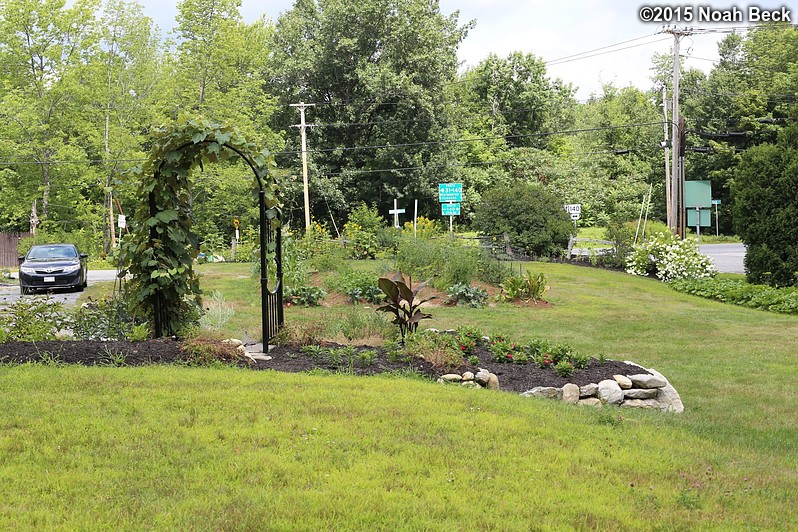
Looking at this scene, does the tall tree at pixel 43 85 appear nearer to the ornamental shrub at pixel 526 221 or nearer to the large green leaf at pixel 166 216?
the ornamental shrub at pixel 526 221

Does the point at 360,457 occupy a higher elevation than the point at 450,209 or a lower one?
lower

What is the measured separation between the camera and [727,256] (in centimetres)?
3391

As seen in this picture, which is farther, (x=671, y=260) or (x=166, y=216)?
(x=671, y=260)

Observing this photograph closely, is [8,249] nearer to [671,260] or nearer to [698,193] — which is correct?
[671,260]

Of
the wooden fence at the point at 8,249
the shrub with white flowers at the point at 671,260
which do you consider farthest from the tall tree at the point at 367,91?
the shrub with white flowers at the point at 671,260

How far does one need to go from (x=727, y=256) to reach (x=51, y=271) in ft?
90.9

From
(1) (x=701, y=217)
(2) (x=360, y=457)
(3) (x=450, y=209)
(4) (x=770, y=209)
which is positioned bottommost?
(2) (x=360, y=457)

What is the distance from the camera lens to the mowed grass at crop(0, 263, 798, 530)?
4.05m

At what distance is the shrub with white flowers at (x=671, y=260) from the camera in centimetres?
2308

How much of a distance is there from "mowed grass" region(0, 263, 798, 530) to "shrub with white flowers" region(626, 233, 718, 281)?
15538 mm

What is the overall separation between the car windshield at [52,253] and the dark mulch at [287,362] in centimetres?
1469

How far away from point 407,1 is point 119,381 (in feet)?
131

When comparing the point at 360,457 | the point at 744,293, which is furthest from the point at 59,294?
the point at 360,457

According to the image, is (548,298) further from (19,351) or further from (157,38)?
(157,38)
